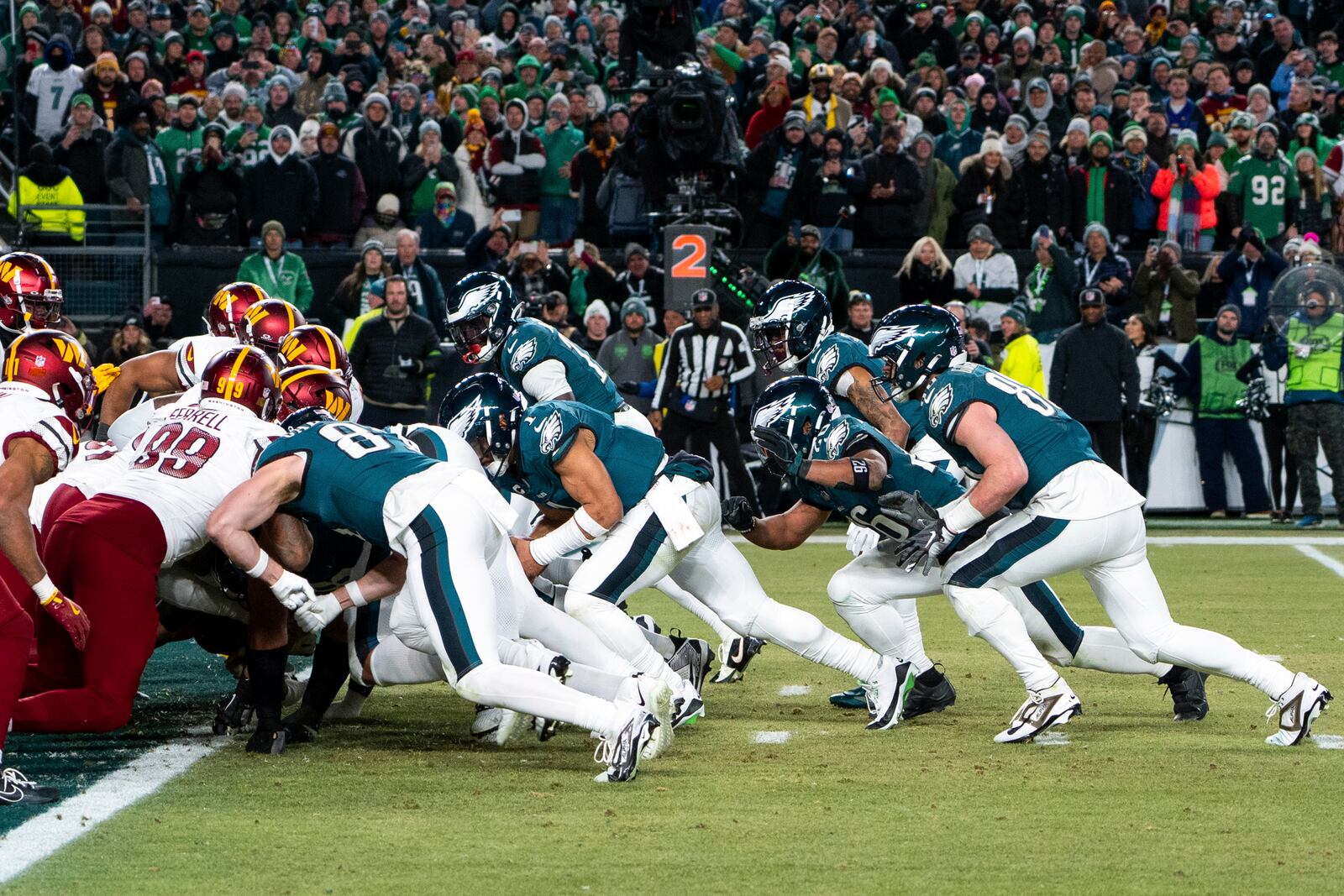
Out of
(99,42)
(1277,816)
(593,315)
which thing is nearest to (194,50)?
(99,42)

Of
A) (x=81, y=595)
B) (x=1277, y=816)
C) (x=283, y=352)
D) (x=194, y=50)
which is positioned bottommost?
(x=1277, y=816)

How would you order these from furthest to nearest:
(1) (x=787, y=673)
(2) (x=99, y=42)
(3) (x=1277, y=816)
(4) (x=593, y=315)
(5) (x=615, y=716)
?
1. (2) (x=99, y=42)
2. (4) (x=593, y=315)
3. (1) (x=787, y=673)
4. (5) (x=615, y=716)
5. (3) (x=1277, y=816)

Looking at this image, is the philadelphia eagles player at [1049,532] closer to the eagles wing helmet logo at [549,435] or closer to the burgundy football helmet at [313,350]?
the eagles wing helmet logo at [549,435]

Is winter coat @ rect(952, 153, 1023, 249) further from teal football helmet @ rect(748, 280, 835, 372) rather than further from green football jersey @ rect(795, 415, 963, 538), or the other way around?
green football jersey @ rect(795, 415, 963, 538)

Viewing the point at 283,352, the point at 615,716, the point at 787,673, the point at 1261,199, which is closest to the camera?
the point at 615,716

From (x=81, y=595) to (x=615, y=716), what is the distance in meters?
1.65

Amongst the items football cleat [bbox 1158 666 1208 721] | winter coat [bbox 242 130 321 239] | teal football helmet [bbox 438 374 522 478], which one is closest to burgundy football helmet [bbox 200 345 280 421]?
teal football helmet [bbox 438 374 522 478]

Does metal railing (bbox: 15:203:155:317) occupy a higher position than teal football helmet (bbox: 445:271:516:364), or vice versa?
teal football helmet (bbox: 445:271:516:364)

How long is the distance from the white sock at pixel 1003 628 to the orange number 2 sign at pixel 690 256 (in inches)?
275

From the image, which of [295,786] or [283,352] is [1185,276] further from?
[295,786]

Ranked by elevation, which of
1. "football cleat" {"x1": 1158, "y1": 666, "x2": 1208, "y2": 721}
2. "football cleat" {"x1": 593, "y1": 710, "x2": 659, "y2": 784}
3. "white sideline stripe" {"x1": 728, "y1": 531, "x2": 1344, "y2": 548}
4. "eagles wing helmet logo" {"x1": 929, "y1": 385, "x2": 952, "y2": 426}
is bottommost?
"white sideline stripe" {"x1": 728, "y1": 531, "x2": 1344, "y2": 548}

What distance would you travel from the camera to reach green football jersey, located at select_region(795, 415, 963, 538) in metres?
6.16

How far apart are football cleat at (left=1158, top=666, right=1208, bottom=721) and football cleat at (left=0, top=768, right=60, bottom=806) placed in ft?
12.3

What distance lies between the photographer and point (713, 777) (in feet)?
17.7
